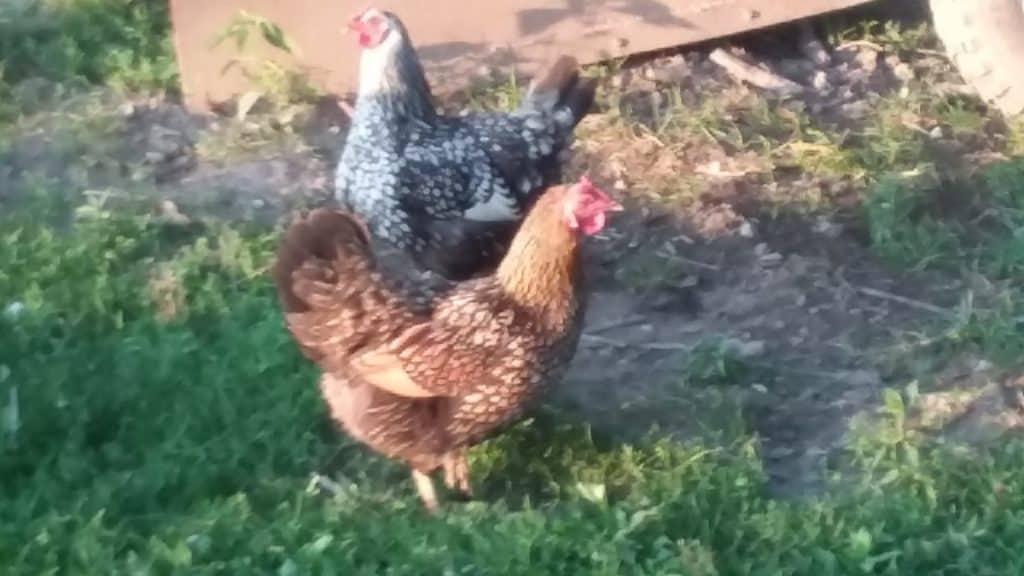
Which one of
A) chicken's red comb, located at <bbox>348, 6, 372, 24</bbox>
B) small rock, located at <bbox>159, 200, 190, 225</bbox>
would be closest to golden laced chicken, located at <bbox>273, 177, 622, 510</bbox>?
chicken's red comb, located at <bbox>348, 6, 372, 24</bbox>

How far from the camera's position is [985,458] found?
13.5 feet

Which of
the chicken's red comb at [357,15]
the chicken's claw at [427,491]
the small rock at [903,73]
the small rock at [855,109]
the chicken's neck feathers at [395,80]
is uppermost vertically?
the chicken's red comb at [357,15]

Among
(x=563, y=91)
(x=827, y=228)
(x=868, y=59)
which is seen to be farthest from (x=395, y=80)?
(x=868, y=59)

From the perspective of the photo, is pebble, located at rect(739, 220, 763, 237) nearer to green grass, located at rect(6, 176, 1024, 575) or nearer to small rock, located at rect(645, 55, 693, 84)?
green grass, located at rect(6, 176, 1024, 575)

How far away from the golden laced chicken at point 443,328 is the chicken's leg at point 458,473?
2cm

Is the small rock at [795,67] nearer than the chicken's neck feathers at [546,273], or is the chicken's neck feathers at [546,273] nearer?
the chicken's neck feathers at [546,273]

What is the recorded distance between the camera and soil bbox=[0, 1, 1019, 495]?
4.54 metres

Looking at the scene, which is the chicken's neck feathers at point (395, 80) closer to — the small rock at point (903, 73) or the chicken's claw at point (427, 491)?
the chicken's claw at point (427, 491)

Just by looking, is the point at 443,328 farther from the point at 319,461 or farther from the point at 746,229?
the point at 746,229

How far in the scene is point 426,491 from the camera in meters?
4.03

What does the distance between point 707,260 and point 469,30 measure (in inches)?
58.6

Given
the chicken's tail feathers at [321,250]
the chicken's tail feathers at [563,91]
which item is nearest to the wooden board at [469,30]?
the chicken's tail feathers at [563,91]

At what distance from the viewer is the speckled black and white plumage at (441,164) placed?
4.71m

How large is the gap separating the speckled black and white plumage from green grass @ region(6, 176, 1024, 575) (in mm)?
497
